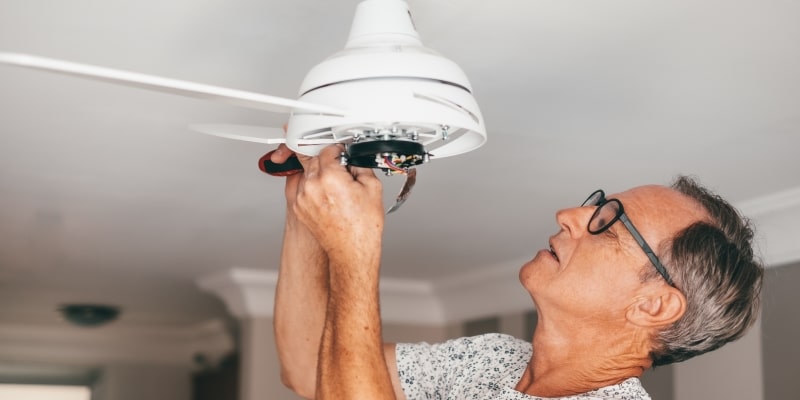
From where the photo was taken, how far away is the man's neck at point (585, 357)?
1.32 metres

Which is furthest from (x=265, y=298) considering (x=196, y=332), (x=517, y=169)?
(x=196, y=332)

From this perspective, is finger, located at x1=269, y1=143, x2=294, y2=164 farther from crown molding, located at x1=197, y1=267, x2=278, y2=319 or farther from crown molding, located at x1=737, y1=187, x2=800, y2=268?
crown molding, located at x1=197, y1=267, x2=278, y2=319

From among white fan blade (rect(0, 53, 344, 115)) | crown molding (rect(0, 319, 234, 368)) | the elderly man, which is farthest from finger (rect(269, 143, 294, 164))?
crown molding (rect(0, 319, 234, 368))

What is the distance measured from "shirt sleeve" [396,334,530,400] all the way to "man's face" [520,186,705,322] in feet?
0.52

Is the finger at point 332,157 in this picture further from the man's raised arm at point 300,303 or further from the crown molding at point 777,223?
the crown molding at point 777,223

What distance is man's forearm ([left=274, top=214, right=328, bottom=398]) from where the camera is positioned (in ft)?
4.33

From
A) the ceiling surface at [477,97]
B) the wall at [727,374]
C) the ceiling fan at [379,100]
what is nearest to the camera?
the ceiling fan at [379,100]

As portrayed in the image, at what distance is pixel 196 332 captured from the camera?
5664 millimetres

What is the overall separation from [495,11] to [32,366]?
4775 millimetres

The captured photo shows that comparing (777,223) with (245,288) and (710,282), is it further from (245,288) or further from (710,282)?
(245,288)

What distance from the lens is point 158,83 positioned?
846 mm

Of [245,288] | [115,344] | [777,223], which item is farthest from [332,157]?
[115,344]

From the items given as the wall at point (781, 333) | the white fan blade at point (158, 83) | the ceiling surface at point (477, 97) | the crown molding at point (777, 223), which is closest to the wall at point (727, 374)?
the wall at point (781, 333)

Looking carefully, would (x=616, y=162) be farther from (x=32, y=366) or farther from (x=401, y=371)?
(x=32, y=366)
